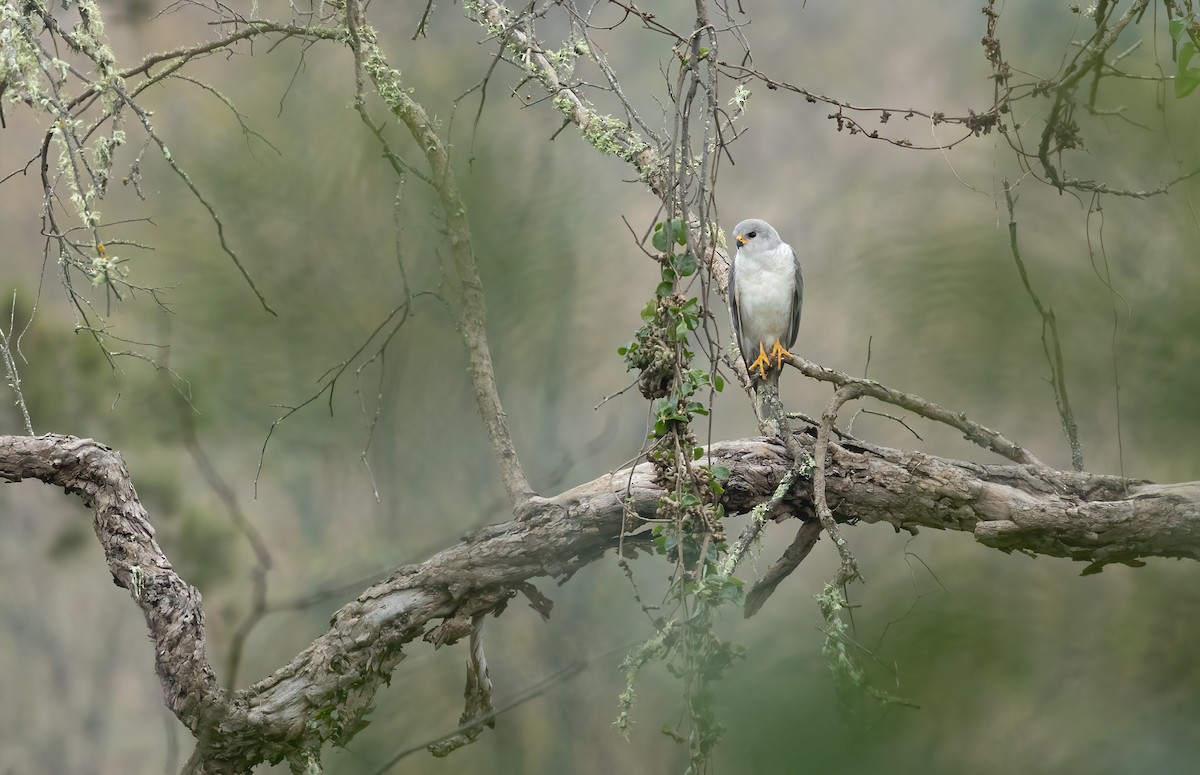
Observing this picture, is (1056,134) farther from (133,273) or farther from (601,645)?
(133,273)

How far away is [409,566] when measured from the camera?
1639 mm

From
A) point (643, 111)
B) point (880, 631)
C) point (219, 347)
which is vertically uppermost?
point (643, 111)

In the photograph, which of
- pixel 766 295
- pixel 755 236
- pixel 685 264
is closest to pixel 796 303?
pixel 766 295

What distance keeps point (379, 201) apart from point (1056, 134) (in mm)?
1530

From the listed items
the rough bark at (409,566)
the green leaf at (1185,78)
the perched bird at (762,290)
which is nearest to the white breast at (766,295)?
the perched bird at (762,290)

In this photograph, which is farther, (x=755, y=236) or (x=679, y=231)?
(x=755, y=236)

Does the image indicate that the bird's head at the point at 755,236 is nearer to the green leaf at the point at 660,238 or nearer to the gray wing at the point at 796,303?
the gray wing at the point at 796,303

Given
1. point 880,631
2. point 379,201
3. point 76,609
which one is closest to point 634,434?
point 379,201

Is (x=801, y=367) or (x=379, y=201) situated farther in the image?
(x=379, y=201)

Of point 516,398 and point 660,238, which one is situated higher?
point 516,398

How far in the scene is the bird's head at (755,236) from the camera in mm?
2166

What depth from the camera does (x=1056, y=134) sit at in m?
1.44

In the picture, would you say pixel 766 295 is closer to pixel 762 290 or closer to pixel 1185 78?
pixel 762 290

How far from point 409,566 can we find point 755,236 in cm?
109
